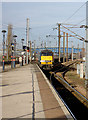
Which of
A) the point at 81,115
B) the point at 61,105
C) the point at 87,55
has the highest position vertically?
the point at 87,55

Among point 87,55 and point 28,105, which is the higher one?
point 87,55

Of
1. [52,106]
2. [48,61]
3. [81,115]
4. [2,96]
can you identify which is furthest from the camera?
[48,61]

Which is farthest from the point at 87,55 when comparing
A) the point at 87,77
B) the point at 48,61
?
the point at 48,61

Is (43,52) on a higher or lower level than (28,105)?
higher

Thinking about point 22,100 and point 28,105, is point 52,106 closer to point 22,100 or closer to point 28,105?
point 28,105

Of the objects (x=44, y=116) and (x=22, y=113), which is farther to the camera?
(x=22, y=113)

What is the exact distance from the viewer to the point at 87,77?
1692cm

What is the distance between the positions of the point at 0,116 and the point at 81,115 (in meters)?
2.99


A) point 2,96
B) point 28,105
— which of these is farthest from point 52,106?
point 2,96

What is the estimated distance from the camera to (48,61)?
31141mm

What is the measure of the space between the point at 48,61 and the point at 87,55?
14627mm

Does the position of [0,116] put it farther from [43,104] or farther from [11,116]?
[43,104]

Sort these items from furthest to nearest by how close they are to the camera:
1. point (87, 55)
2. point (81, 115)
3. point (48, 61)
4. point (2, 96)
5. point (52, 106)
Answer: point (48, 61) → point (87, 55) → point (2, 96) → point (81, 115) → point (52, 106)

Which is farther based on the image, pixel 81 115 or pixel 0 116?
pixel 81 115
